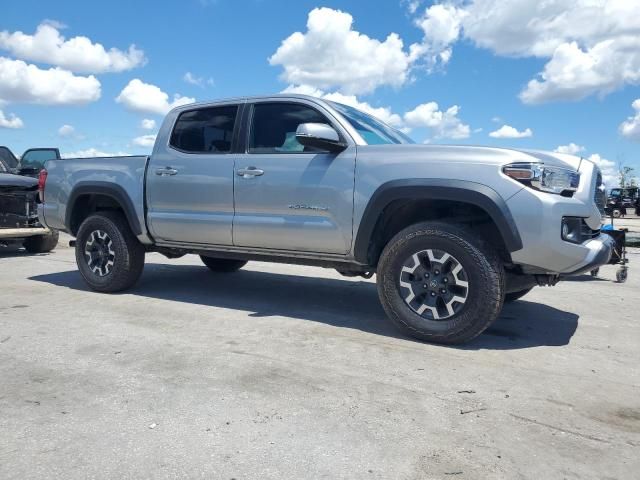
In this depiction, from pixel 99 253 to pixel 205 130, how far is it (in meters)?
1.84

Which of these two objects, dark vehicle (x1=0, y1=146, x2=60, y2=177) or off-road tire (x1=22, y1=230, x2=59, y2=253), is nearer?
off-road tire (x1=22, y1=230, x2=59, y2=253)

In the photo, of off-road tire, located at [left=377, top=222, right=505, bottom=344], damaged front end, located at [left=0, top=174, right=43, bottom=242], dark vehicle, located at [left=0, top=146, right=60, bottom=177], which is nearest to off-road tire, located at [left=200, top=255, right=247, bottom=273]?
damaged front end, located at [left=0, top=174, right=43, bottom=242]

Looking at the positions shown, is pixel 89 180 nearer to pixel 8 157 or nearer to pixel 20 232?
pixel 20 232

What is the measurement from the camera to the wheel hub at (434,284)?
3.88 metres

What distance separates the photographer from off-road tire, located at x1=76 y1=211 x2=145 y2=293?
5691mm

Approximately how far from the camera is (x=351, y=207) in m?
4.30

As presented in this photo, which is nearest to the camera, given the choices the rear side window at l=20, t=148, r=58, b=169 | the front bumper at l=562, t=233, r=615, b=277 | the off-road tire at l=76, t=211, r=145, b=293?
the front bumper at l=562, t=233, r=615, b=277

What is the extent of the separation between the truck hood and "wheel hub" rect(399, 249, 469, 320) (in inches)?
27.6

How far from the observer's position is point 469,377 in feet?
10.9

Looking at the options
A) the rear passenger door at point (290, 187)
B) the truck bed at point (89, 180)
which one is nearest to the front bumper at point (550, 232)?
the rear passenger door at point (290, 187)

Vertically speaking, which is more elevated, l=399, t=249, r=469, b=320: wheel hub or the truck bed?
the truck bed

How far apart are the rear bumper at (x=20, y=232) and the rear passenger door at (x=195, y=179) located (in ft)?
13.7

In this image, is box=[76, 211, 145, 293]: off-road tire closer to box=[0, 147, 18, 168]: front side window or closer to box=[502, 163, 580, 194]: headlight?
box=[502, 163, 580, 194]: headlight

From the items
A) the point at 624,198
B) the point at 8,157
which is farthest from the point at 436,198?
the point at 624,198
